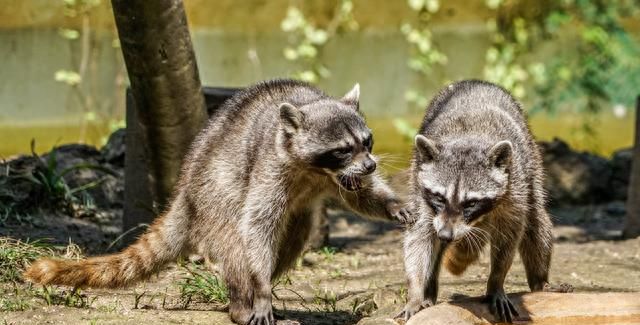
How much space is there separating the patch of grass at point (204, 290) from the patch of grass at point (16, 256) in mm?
887

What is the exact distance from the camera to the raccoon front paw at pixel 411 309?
18.6 ft

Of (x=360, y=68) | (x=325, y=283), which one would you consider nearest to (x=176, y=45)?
(x=325, y=283)

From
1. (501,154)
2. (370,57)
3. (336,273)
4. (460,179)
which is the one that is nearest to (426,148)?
(460,179)

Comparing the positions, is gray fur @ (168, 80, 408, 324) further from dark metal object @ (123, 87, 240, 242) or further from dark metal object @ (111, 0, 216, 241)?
dark metal object @ (123, 87, 240, 242)

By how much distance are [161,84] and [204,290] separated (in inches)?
50.9

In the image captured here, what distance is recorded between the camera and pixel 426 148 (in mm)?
6008

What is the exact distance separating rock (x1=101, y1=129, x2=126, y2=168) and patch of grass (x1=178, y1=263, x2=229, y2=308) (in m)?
2.71

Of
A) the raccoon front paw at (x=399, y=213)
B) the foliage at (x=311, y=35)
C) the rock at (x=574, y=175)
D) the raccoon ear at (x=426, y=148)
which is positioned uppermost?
the foliage at (x=311, y=35)

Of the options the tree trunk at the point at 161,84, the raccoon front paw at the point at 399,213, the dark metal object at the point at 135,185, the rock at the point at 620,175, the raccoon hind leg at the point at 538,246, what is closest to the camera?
the raccoon front paw at the point at 399,213

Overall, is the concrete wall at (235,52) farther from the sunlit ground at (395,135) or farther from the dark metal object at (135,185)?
the dark metal object at (135,185)

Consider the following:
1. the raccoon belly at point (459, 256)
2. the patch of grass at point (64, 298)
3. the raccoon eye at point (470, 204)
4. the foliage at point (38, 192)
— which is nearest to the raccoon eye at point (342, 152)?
the raccoon eye at point (470, 204)

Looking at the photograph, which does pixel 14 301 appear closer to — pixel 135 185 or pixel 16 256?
pixel 16 256

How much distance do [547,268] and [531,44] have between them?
19.2 feet

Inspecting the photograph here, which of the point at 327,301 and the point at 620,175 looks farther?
the point at 620,175
